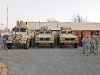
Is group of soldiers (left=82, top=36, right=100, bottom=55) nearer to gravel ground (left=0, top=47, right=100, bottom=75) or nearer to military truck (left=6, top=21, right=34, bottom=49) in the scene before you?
gravel ground (left=0, top=47, right=100, bottom=75)

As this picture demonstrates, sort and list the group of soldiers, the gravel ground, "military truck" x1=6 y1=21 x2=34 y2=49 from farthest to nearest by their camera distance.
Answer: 1. "military truck" x1=6 y1=21 x2=34 y2=49
2. the group of soldiers
3. the gravel ground

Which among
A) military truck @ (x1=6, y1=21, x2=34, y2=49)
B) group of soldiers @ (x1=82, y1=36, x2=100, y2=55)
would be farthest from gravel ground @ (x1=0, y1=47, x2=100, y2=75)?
military truck @ (x1=6, y1=21, x2=34, y2=49)

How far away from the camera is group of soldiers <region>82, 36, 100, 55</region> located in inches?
630

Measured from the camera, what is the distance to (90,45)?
1658 centimetres

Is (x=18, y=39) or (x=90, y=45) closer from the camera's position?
(x=90, y=45)

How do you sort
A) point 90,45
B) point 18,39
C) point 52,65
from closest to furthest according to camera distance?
point 52,65 → point 90,45 → point 18,39

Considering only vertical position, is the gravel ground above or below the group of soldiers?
below

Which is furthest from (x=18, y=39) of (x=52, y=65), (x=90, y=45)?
(x=52, y=65)

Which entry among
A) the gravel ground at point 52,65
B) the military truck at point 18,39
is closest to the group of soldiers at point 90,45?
the gravel ground at point 52,65

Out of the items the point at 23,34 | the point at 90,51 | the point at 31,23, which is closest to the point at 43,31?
the point at 23,34

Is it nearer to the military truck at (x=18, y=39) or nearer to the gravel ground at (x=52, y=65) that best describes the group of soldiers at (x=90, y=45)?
the gravel ground at (x=52, y=65)

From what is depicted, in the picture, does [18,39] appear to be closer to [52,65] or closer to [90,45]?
[90,45]

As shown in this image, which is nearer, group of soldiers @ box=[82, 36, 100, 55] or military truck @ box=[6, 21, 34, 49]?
group of soldiers @ box=[82, 36, 100, 55]

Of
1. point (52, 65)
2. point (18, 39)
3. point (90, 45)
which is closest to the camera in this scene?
point (52, 65)
